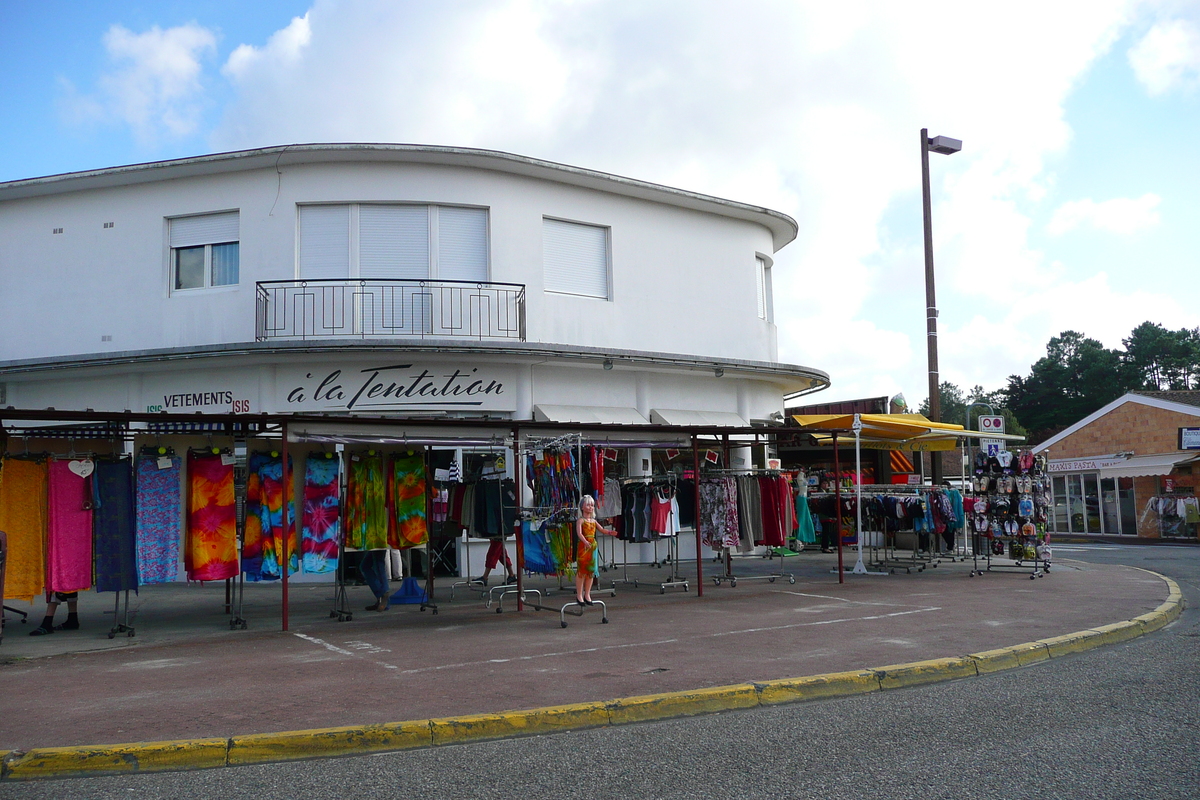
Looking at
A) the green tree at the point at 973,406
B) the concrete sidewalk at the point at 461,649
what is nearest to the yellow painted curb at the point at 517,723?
the concrete sidewalk at the point at 461,649

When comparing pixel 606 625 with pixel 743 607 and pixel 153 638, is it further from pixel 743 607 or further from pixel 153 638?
pixel 153 638

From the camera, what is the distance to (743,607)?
12.1 meters

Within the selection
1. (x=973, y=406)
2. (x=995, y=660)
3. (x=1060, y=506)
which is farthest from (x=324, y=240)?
(x=973, y=406)

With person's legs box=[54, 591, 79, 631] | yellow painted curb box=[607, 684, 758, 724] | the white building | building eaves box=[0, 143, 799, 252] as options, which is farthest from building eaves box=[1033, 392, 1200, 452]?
person's legs box=[54, 591, 79, 631]

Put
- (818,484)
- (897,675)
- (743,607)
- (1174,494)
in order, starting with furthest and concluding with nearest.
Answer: (1174,494) → (818,484) → (743,607) → (897,675)

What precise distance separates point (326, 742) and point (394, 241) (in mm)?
12676

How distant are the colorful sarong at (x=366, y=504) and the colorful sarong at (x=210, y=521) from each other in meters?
1.42

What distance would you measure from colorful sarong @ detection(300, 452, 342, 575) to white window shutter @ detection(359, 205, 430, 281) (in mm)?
6247

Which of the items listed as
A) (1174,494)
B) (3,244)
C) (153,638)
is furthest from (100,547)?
(1174,494)

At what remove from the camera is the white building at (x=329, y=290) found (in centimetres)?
1647

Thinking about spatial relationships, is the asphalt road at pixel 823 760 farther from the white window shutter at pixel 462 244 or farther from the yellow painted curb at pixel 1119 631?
the white window shutter at pixel 462 244

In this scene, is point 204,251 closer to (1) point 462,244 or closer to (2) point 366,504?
(1) point 462,244

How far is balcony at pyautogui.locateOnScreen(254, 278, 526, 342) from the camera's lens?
16.6 metres

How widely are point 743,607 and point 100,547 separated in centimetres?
803
